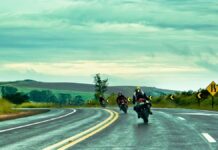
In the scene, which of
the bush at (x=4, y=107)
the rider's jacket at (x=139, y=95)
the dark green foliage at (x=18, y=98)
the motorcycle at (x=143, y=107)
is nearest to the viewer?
the motorcycle at (x=143, y=107)

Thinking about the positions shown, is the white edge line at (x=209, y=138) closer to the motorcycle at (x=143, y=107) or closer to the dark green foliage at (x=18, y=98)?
the motorcycle at (x=143, y=107)

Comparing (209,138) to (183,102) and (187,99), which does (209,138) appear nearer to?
(187,99)

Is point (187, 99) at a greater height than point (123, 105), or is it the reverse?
point (187, 99)

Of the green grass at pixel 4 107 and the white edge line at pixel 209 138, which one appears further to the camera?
the green grass at pixel 4 107

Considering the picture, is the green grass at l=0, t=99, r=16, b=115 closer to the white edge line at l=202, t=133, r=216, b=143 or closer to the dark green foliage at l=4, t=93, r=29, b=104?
the white edge line at l=202, t=133, r=216, b=143

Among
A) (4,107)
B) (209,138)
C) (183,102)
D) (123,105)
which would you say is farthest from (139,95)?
(183,102)

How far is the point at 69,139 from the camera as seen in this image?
1570cm

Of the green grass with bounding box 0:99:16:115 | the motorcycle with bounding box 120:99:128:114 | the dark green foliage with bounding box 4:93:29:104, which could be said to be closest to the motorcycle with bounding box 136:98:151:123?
the motorcycle with bounding box 120:99:128:114

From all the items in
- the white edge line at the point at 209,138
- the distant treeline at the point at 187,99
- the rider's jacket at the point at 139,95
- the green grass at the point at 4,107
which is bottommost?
the white edge line at the point at 209,138

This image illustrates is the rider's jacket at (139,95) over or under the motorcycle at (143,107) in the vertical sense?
over

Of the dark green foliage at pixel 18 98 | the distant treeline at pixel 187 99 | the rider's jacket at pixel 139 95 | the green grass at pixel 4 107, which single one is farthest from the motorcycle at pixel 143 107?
the dark green foliage at pixel 18 98

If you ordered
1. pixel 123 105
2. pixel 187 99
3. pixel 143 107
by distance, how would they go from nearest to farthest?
pixel 143 107, pixel 123 105, pixel 187 99

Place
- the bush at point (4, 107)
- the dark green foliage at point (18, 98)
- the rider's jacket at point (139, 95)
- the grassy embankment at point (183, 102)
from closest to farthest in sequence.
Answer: the rider's jacket at point (139, 95)
the bush at point (4, 107)
the grassy embankment at point (183, 102)
the dark green foliage at point (18, 98)

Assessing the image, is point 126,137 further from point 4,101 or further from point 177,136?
point 4,101
